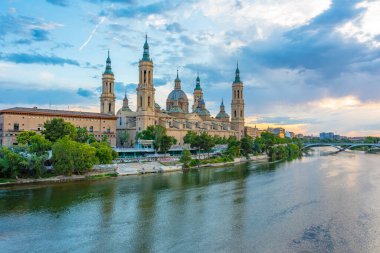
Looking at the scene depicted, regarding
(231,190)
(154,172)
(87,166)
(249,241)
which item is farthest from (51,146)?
(249,241)

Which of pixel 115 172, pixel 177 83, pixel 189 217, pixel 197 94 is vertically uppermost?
pixel 177 83

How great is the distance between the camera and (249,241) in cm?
1831

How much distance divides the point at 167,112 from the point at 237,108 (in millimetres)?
25016

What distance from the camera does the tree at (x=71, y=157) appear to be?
36.1m

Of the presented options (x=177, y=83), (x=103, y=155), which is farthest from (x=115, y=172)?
(x=177, y=83)

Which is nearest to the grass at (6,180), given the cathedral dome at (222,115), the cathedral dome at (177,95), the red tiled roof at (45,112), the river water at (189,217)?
the river water at (189,217)

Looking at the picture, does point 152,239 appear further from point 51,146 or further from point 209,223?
point 51,146

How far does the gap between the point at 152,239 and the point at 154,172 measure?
2742cm

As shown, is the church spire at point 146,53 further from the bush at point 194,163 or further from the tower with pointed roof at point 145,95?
the bush at point 194,163

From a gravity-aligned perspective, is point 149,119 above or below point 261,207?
above

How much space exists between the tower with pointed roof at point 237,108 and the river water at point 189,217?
61.6 meters

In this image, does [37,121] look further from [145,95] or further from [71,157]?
[145,95]

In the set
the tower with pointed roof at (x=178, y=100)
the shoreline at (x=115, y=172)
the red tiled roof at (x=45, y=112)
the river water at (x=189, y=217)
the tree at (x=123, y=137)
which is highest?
the tower with pointed roof at (x=178, y=100)

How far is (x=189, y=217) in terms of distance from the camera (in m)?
23.0
